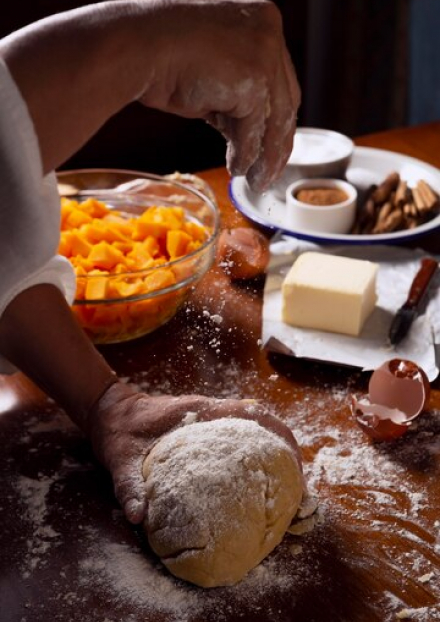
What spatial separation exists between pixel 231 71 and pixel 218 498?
465 millimetres

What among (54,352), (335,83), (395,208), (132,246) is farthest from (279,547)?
(335,83)

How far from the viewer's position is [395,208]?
1731 mm

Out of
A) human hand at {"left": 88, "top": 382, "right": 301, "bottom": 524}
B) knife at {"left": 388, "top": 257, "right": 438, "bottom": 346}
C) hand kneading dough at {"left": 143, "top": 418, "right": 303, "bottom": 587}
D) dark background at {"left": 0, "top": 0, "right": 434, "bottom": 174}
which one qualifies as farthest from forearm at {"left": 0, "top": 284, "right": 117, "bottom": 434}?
dark background at {"left": 0, "top": 0, "right": 434, "bottom": 174}

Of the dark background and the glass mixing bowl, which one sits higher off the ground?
the glass mixing bowl

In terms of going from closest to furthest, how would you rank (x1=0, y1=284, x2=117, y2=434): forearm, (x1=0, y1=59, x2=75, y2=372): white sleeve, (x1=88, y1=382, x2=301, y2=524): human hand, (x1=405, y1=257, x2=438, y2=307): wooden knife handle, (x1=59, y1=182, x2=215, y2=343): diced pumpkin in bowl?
(x1=0, y1=59, x2=75, y2=372): white sleeve
(x1=88, y1=382, x2=301, y2=524): human hand
(x1=0, y1=284, x2=117, y2=434): forearm
(x1=59, y1=182, x2=215, y2=343): diced pumpkin in bowl
(x1=405, y1=257, x2=438, y2=307): wooden knife handle

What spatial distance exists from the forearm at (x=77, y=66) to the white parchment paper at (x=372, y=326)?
1.84 ft

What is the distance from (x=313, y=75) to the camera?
131 inches

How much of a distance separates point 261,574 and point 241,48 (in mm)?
574

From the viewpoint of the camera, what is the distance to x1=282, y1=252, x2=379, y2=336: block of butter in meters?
1.38

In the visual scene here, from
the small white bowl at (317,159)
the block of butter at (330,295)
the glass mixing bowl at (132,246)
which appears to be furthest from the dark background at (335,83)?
the block of butter at (330,295)

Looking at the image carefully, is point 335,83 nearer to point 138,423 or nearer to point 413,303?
point 413,303

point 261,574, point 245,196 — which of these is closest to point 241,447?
point 261,574

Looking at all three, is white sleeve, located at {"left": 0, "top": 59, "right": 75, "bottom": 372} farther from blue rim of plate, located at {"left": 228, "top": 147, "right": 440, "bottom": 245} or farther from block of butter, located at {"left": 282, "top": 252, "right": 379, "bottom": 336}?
blue rim of plate, located at {"left": 228, "top": 147, "right": 440, "bottom": 245}

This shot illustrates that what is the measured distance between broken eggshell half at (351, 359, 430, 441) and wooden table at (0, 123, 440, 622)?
20mm
